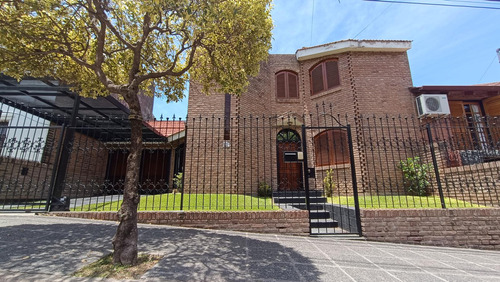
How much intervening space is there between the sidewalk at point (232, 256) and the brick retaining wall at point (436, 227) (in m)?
0.32

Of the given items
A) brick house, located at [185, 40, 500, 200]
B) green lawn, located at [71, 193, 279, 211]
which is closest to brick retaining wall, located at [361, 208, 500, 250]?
green lawn, located at [71, 193, 279, 211]

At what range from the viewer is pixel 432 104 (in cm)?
983

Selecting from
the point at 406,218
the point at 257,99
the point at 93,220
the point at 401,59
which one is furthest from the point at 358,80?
the point at 93,220

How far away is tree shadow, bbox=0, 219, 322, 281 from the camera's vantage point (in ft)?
9.21

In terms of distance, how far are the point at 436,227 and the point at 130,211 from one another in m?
6.26

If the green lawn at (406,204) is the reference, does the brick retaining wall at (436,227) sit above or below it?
below

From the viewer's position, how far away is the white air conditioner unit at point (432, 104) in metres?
9.63

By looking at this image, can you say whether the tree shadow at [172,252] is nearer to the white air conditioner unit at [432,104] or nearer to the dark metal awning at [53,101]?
the dark metal awning at [53,101]

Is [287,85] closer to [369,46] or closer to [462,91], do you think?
[369,46]

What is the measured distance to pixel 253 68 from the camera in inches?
196

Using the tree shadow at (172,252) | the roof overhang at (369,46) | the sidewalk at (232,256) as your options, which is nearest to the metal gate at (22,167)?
the sidewalk at (232,256)

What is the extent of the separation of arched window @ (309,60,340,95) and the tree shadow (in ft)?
28.8

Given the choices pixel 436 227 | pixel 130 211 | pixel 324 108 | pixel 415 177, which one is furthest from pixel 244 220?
pixel 324 108

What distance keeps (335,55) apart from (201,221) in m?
10.3
